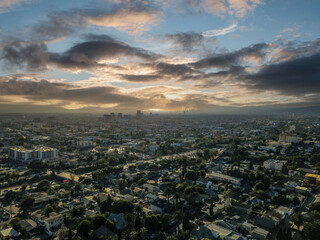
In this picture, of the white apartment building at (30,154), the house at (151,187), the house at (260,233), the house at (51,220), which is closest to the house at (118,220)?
the house at (51,220)

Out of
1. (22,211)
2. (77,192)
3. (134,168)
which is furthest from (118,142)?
(22,211)

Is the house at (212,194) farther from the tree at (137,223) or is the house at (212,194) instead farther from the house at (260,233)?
the tree at (137,223)

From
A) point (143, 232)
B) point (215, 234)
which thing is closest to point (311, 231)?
point (215, 234)

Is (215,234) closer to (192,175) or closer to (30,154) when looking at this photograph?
(192,175)

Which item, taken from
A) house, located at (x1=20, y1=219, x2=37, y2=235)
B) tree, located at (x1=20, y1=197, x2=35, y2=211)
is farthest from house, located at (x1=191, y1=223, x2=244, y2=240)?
tree, located at (x1=20, y1=197, x2=35, y2=211)

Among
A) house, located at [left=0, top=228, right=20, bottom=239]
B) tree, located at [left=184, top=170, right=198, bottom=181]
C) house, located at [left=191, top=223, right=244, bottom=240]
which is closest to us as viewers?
house, located at [left=191, top=223, right=244, bottom=240]

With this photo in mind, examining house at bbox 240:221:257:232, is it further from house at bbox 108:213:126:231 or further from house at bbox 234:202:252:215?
house at bbox 108:213:126:231

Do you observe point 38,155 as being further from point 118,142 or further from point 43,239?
point 43,239
